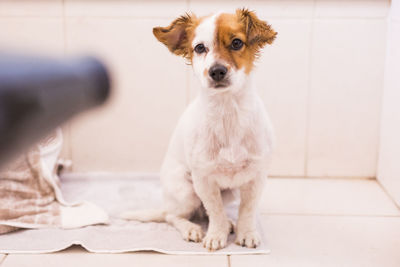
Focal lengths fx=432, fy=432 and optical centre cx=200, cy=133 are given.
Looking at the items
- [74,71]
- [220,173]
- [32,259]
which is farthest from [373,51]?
[74,71]

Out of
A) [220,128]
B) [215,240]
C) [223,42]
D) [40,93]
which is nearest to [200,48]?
[223,42]

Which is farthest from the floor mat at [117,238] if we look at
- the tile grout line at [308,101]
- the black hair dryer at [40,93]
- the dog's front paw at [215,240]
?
the black hair dryer at [40,93]

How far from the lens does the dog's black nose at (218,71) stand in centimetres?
118

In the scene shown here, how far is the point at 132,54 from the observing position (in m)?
1.96

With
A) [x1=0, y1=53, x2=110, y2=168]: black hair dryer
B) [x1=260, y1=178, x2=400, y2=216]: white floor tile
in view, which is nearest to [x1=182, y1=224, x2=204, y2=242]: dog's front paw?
[x1=260, y1=178, x2=400, y2=216]: white floor tile

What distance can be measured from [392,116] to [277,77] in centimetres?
51

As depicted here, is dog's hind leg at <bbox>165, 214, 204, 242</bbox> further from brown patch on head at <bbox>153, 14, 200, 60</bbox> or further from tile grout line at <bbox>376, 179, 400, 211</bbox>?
tile grout line at <bbox>376, 179, 400, 211</bbox>

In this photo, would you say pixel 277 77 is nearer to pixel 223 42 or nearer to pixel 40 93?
pixel 223 42

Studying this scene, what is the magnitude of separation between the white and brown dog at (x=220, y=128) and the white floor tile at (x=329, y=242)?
0.10 metres

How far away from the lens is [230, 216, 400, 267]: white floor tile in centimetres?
132

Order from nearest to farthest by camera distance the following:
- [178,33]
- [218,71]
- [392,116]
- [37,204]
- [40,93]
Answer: [40,93], [218,71], [178,33], [37,204], [392,116]

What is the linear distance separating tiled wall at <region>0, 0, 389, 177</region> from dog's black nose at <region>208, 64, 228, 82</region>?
74cm

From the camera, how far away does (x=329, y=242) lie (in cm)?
143

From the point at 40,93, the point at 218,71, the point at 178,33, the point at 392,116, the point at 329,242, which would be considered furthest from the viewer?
the point at 392,116
